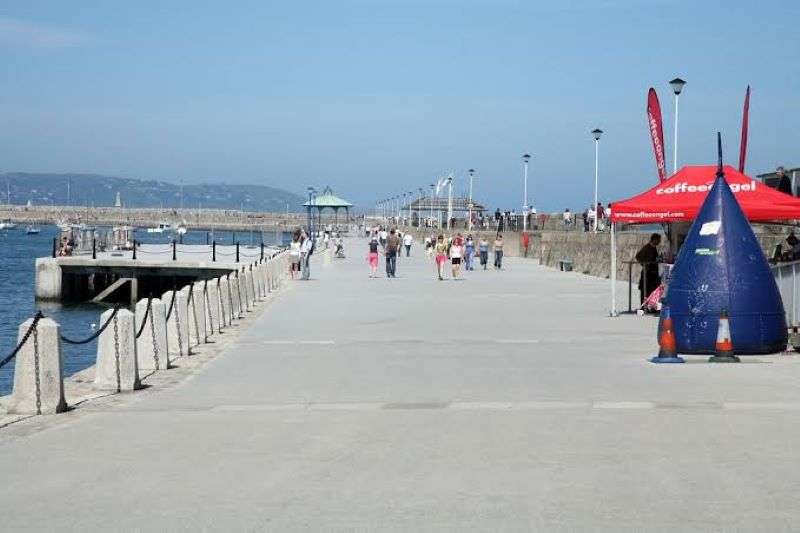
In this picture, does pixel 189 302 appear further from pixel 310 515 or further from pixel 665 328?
pixel 310 515

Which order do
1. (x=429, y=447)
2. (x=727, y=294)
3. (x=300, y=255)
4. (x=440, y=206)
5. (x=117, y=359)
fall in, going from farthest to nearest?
(x=440, y=206) < (x=300, y=255) < (x=727, y=294) < (x=117, y=359) < (x=429, y=447)

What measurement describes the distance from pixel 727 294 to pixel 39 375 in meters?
9.58

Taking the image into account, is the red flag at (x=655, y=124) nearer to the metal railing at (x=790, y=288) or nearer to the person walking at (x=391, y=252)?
the metal railing at (x=790, y=288)

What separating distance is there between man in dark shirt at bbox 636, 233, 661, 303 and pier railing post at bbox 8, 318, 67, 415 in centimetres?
1620

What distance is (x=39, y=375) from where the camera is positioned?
40.3ft

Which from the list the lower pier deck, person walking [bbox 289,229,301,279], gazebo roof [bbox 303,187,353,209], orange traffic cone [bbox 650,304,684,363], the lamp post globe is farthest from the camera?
gazebo roof [bbox 303,187,353,209]

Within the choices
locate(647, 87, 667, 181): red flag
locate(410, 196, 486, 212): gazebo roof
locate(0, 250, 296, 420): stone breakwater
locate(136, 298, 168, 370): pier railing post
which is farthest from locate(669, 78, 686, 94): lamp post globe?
locate(410, 196, 486, 212): gazebo roof

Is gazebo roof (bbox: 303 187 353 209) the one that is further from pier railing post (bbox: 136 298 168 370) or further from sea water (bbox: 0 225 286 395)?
pier railing post (bbox: 136 298 168 370)

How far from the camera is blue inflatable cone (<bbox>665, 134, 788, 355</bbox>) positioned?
17641 millimetres

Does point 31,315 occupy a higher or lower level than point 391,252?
lower

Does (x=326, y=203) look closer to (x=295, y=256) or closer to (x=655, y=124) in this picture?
(x=295, y=256)

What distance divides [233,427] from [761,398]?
Result: 5.47 m

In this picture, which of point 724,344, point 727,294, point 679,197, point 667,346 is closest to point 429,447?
point 667,346

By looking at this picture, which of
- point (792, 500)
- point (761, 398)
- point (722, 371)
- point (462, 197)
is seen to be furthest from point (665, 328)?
point (462, 197)
